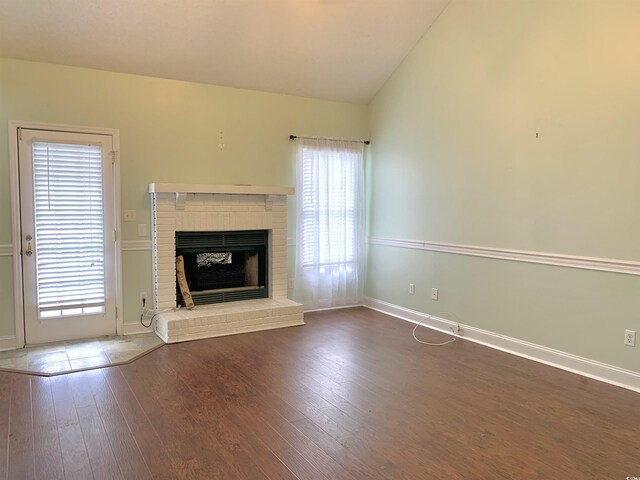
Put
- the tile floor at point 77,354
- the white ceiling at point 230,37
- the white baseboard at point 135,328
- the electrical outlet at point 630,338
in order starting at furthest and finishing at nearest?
1. the white baseboard at point 135,328
2. the white ceiling at point 230,37
3. the tile floor at point 77,354
4. the electrical outlet at point 630,338

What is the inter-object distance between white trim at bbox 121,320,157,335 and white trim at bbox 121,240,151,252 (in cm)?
76

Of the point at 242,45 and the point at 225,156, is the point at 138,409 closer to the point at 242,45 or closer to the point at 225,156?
the point at 225,156

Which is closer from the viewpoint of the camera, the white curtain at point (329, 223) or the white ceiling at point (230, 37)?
the white ceiling at point (230, 37)

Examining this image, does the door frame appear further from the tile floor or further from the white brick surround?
the white brick surround

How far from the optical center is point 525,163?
3.94 metres

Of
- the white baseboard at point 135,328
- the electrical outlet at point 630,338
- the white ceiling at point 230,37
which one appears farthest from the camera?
the white baseboard at point 135,328

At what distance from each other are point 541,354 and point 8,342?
465cm

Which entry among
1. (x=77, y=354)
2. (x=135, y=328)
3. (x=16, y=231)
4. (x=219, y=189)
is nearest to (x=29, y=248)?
(x=16, y=231)

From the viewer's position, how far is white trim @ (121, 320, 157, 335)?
4.62m

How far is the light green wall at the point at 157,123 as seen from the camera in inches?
163

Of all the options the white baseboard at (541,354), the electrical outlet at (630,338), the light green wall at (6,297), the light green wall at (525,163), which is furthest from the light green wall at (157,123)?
the electrical outlet at (630,338)

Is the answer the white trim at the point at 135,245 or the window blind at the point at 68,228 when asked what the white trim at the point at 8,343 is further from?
the white trim at the point at 135,245

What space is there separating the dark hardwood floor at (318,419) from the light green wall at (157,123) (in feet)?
5.07

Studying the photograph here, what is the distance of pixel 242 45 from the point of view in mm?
4520
